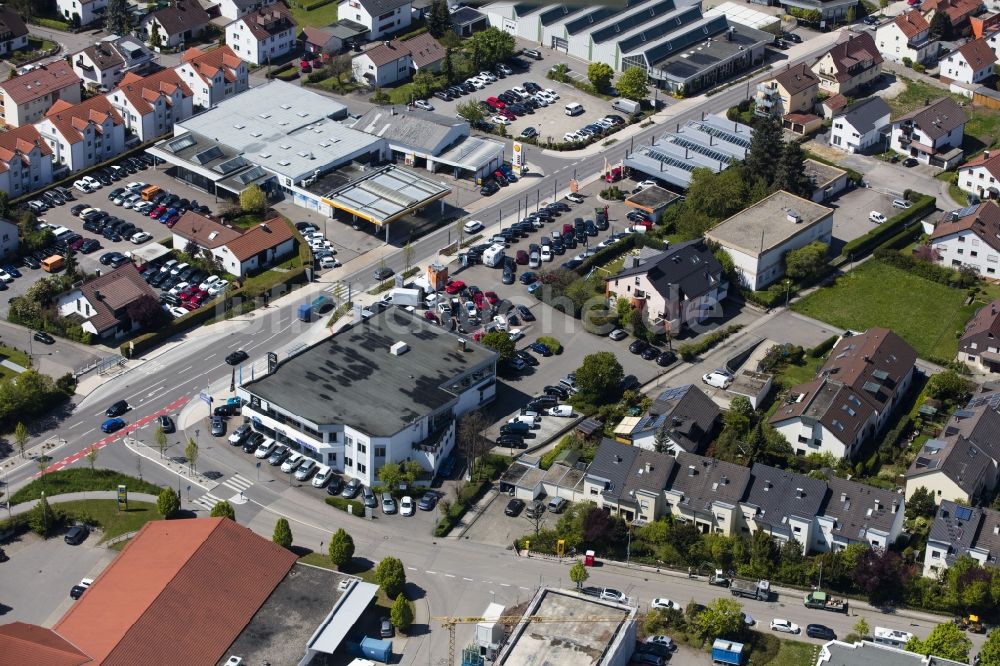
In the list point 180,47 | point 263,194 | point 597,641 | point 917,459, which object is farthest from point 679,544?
point 180,47

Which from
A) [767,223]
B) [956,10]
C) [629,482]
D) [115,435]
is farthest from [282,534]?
[956,10]

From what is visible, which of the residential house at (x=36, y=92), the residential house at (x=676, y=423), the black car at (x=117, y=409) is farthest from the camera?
the residential house at (x=36, y=92)

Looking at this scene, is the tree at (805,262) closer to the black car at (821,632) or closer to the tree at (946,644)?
the black car at (821,632)

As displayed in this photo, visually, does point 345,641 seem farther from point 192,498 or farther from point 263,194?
point 263,194

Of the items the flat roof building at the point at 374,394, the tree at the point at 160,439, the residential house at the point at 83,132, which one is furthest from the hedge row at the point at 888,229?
the residential house at the point at 83,132

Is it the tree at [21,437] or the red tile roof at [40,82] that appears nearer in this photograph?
the tree at [21,437]

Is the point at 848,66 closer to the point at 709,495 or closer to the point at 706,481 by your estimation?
the point at 706,481

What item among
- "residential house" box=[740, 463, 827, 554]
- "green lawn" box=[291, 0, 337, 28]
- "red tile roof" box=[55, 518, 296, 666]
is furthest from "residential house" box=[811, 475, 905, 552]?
"green lawn" box=[291, 0, 337, 28]

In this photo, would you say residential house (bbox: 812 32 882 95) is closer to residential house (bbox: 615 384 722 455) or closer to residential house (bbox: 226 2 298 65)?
residential house (bbox: 226 2 298 65)
